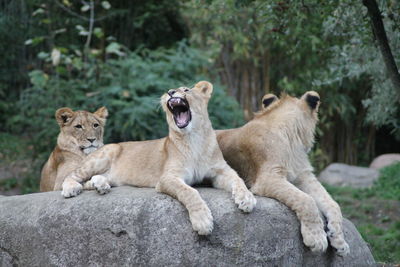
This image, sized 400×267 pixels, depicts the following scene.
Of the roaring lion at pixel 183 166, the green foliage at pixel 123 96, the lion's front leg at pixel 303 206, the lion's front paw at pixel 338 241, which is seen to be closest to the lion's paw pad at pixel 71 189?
the roaring lion at pixel 183 166

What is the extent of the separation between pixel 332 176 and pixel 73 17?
6.28 metres

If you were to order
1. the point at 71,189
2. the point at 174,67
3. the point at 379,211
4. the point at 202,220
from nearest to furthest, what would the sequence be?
the point at 202,220
the point at 71,189
the point at 379,211
the point at 174,67

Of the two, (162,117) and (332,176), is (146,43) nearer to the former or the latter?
(162,117)

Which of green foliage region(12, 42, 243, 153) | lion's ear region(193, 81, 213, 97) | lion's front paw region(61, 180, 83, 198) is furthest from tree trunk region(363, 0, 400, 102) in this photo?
green foliage region(12, 42, 243, 153)

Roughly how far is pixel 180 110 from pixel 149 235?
1.02 meters

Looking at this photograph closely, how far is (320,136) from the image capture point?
1498cm

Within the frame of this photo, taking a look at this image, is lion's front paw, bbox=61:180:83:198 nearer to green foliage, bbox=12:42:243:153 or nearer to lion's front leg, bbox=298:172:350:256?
lion's front leg, bbox=298:172:350:256

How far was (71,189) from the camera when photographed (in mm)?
4848

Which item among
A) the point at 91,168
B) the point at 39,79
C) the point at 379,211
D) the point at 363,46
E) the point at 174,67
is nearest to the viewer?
the point at 91,168

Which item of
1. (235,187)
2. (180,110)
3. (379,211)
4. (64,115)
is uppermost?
(180,110)

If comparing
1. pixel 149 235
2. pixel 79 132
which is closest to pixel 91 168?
pixel 79 132

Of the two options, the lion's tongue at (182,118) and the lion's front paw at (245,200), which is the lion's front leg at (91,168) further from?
the lion's front paw at (245,200)

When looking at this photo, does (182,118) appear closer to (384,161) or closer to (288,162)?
(288,162)

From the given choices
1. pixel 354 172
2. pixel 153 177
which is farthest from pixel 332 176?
pixel 153 177
